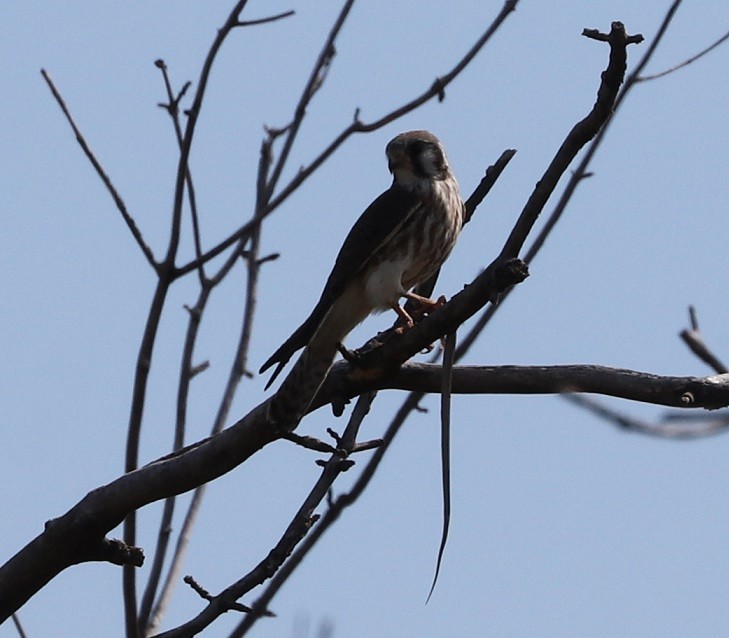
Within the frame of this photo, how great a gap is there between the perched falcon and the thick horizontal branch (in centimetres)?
74

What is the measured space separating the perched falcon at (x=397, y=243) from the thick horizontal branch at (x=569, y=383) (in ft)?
2.44

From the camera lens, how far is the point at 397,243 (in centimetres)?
464

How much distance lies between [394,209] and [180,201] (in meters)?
1.25

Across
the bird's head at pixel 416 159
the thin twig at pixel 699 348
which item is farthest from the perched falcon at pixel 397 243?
the thin twig at pixel 699 348

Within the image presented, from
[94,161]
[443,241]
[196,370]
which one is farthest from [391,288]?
[94,161]

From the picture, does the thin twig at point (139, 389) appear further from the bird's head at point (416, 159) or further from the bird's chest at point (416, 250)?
the bird's head at point (416, 159)

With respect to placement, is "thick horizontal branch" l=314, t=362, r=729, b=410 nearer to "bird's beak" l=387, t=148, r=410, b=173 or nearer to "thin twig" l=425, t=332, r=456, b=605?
"thin twig" l=425, t=332, r=456, b=605

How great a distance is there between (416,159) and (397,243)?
526 millimetres

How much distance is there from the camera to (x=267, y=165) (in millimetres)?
4496

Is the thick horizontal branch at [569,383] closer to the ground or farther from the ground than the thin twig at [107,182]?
closer to the ground

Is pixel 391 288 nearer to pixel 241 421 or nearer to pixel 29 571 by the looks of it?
pixel 241 421

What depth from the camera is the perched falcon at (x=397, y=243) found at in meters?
4.42

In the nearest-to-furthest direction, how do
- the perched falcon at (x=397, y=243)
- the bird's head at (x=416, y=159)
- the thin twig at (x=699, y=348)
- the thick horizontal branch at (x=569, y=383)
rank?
the thin twig at (x=699, y=348)
the thick horizontal branch at (x=569, y=383)
the perched falcon at (x=397, y=243)
the bird's head at (x=416, y=159)

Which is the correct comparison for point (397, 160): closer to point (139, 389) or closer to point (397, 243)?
point (397, 243)
